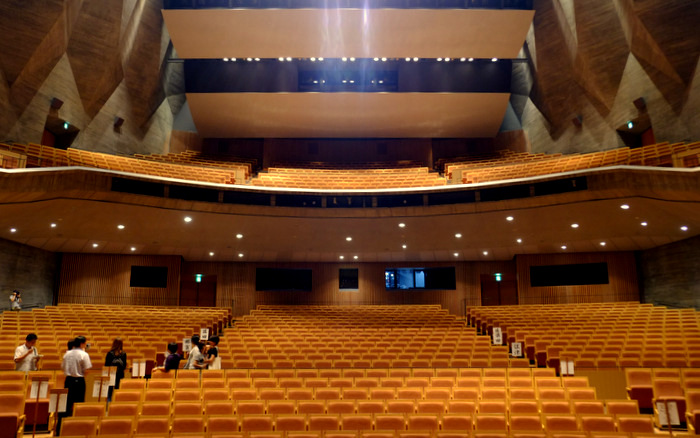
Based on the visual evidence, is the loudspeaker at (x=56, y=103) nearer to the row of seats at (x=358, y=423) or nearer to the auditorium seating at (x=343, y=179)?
the auditorium seating at (x=343, y=179)

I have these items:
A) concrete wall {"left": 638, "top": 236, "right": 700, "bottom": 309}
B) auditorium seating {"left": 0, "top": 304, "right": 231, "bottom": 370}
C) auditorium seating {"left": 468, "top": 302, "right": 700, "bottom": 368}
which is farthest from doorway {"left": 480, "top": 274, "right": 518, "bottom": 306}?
auditorium seating {"left": 0, "top": 304, "right": 231, "bottom": 370}

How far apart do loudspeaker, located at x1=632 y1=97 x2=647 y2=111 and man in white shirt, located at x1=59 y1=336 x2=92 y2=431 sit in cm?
1439

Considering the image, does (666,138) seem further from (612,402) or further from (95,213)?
(95,213)

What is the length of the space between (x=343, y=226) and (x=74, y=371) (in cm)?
858

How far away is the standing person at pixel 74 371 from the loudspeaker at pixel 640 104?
14.4m

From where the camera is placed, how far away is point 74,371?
17.5 feet

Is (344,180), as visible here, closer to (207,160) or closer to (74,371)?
(207,160)

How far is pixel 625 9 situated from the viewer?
43.2 feet

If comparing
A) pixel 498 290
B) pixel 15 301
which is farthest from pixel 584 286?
pixel 15 301

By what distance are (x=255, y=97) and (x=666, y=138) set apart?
1223cm

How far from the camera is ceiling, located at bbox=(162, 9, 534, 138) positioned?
558 inches

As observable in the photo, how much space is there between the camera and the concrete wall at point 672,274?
12422 millimetres

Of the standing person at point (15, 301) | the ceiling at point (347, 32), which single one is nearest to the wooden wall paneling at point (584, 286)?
the ceiling at point (347, 32)

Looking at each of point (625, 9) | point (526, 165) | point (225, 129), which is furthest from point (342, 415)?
point (225, 129)
